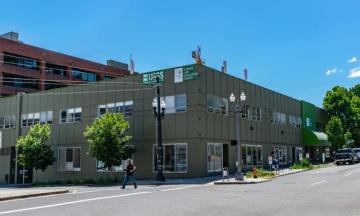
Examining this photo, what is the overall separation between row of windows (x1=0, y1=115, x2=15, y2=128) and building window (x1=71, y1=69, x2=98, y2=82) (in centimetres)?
2720

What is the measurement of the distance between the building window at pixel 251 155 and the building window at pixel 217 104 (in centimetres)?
444

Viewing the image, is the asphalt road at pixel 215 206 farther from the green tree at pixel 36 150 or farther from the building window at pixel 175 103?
the green tree at pixel 36 150

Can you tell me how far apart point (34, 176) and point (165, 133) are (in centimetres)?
1741

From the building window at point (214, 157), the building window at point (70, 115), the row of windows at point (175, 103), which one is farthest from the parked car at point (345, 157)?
the building window at point (70, 115)

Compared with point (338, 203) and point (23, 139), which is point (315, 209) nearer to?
point (338, 203)

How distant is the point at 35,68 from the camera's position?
69375 mm

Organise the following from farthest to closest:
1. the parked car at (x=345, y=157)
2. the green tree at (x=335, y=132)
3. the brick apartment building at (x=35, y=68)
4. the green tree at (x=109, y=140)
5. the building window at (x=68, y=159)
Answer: the brick apartment building at (x=35, y=68), the green tree at (x=335, y=132), the parked car at (x=345, y=157), the building window at (x=68, y=159), the green tree at (x=109, y=140)

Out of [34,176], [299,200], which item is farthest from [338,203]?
[34,176]

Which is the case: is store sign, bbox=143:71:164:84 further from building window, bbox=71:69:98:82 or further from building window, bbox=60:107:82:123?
building window, bbox=71:69:98:82

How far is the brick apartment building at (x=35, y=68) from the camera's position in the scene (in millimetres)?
64125

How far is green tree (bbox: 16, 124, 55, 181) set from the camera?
39.7 meters

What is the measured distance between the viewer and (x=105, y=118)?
3400cm

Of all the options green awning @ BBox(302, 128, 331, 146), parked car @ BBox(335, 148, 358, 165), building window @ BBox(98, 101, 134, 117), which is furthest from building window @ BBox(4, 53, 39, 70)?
parked car @ BBox(335, 148, 358, 165)

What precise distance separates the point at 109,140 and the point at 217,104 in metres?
9.19
